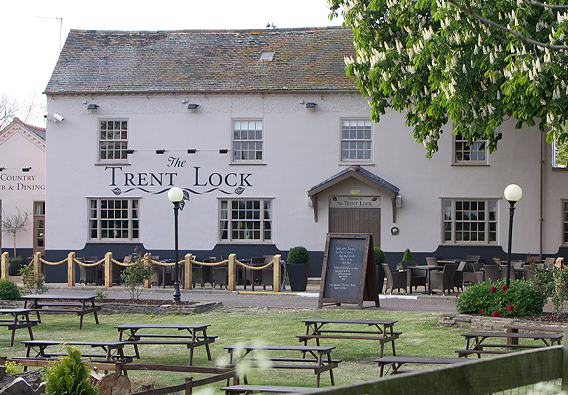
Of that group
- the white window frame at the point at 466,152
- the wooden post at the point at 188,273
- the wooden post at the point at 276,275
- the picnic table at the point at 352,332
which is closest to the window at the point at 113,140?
the wooden post at the point at 188,273

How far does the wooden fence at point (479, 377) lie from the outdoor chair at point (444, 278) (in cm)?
1799

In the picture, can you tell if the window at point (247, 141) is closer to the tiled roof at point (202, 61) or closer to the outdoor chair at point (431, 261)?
the tiled roof at point (202, 61)

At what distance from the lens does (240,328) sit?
14.6 meters

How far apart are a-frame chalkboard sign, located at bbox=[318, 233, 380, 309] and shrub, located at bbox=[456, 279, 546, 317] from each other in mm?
2782

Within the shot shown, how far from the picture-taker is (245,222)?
87.2ft

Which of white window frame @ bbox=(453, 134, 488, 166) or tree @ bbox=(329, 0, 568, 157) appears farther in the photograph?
white window frame @ bbox=(453, 134, 488, 166)

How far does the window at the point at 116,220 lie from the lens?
2692 cm

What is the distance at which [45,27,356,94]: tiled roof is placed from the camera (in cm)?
2667

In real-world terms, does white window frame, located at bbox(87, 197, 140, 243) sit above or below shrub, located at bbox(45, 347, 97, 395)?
above

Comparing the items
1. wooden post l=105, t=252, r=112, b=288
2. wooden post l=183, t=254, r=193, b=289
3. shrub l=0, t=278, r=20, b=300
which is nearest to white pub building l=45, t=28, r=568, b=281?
wooden post l=105, t=252, r=112, b=288

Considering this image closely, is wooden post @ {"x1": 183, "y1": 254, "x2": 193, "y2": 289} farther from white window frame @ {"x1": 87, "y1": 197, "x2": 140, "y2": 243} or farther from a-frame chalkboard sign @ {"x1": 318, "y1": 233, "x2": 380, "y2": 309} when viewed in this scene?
a-frame chalkboard sign @ {"x1": 318, "y1": 233, "x2": 380, "y2": 309}

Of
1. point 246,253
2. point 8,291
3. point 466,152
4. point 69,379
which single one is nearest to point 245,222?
point 246,253

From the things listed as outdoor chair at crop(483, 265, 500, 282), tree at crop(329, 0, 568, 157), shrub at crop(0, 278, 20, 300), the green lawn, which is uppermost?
tree at crop(329, 0, 568, 157)

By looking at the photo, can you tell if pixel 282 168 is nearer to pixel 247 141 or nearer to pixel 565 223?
pixel 247 141
